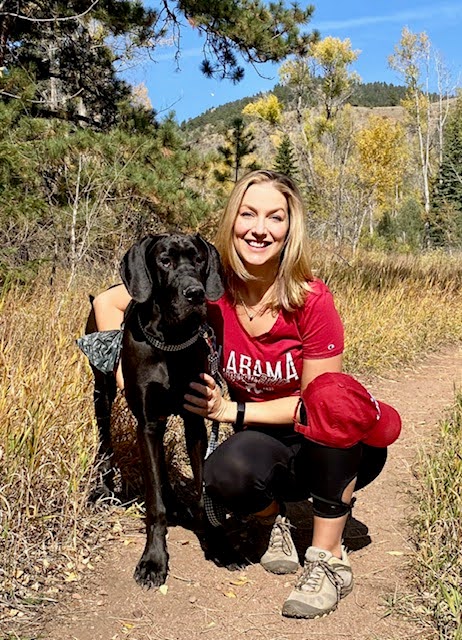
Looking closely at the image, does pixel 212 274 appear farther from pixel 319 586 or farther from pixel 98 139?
pixel 98 139

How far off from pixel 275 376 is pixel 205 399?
12.7 inches

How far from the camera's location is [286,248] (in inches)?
97.3

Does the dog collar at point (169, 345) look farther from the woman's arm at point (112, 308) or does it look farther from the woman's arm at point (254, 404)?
the woman's arm at point (112, 308)

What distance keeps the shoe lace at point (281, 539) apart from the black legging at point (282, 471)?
11cm

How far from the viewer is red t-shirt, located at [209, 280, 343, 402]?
2.41 meters

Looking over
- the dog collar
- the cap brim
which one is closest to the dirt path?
the cap brim

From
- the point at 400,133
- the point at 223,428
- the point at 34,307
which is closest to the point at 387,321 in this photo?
the point at 223,428

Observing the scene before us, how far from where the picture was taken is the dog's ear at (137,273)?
230 cm

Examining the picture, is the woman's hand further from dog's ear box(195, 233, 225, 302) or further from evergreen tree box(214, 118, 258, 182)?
evergreen tree box(214, 118, 258, 182)

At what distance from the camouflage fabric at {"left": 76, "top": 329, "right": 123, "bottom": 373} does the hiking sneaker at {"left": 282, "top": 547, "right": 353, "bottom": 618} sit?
1054 millimetres

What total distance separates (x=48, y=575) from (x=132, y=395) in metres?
0.70

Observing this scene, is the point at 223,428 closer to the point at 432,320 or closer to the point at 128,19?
the point at 432,320

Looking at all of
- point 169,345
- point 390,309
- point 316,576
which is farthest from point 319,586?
point 390,309

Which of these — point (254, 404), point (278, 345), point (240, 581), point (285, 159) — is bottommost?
point (240, 581)
